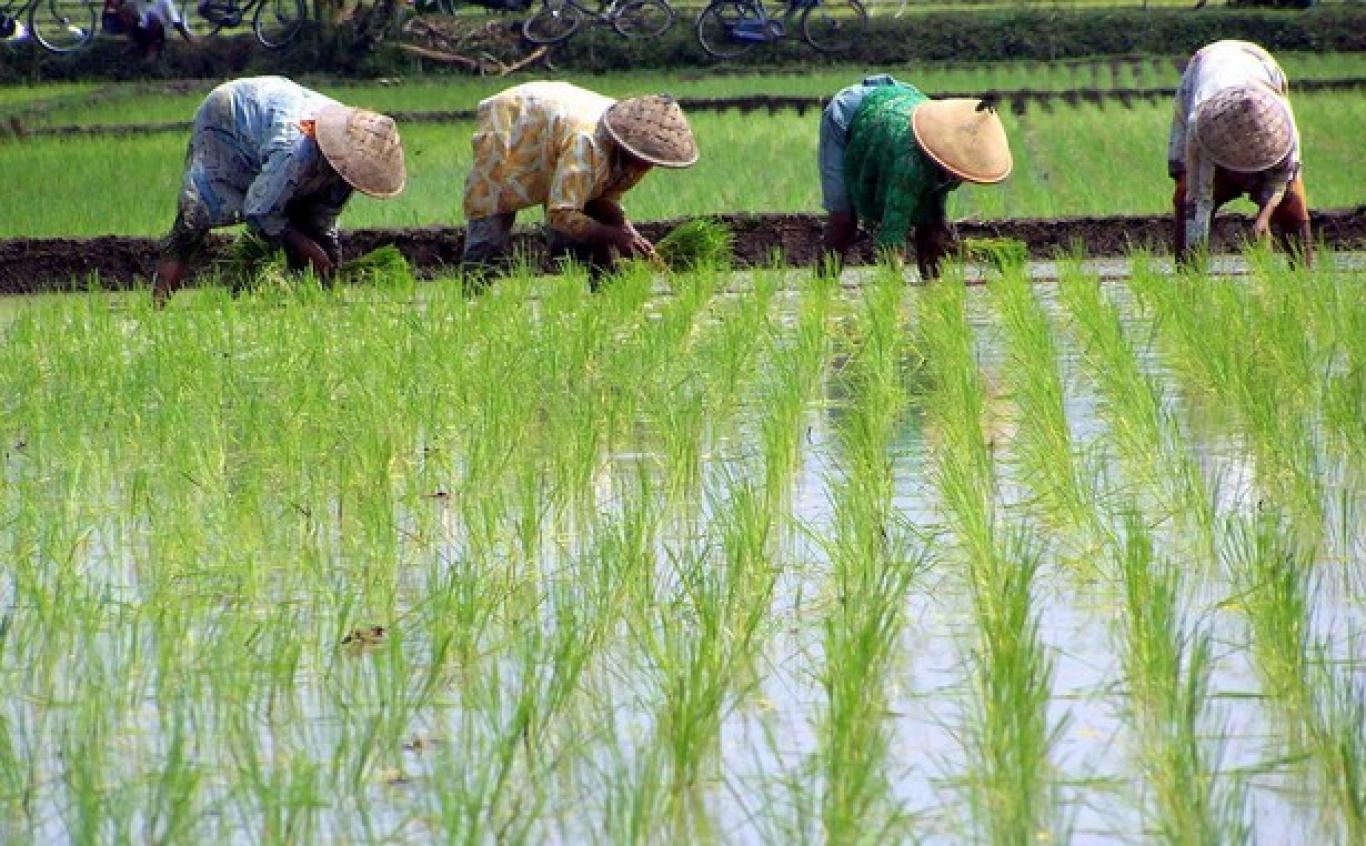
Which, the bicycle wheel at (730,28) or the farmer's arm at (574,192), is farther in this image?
the bicycle wheel at (730,28)

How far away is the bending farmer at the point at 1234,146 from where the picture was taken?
6961 mm

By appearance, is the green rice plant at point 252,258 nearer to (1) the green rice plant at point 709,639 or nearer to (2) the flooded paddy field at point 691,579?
(2) the flooded paddy field at point 691,579

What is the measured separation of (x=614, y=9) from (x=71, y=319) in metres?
15.2

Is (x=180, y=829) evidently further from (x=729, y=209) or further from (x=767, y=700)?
(x=729, y=209)

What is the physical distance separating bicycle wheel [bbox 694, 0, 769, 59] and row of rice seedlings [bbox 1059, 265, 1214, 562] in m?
15.1

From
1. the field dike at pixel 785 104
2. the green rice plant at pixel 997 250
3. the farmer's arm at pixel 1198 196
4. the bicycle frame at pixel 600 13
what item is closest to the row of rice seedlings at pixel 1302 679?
the farmer's arm at pixel 1198 196

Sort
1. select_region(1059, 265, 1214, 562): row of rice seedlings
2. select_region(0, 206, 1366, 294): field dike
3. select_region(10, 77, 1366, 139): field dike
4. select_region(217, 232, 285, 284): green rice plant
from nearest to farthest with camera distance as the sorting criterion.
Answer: select_region(1059, 265, 1214, 562): row of rice seedlings, select_region(217, 232, 285, 284): green rice plant, select_region(0, 206, 1366, 294): field dike, select_region(10, 77, 1366, 139): field dike

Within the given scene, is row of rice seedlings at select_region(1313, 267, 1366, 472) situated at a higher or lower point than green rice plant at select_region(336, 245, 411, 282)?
lower

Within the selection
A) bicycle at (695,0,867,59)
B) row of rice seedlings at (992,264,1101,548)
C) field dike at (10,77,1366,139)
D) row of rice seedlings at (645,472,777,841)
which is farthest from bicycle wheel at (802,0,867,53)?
row of rice seedlings at (645,472,777,841)

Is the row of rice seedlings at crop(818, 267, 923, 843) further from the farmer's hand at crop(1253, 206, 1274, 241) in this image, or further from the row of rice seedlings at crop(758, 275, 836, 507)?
the farmer's hand at crop(1253, 206, 1274, 241)

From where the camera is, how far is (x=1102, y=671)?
3336mm

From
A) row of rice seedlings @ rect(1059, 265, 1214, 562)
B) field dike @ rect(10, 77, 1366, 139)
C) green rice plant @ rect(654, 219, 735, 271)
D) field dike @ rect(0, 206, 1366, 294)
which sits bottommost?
row of rice seedlings @ rect(1059, 265, 1214, 562)

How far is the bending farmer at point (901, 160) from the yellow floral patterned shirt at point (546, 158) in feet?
2.19

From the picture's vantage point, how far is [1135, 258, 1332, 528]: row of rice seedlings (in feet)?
14.7
